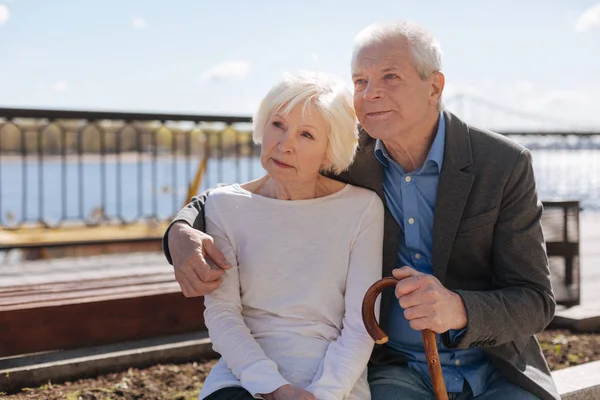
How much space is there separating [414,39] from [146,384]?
1.80m

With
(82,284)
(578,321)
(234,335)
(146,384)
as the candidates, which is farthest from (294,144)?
(578,321)

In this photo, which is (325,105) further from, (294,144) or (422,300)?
(422,300)

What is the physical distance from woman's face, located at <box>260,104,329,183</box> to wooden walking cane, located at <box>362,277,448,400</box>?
50 cm

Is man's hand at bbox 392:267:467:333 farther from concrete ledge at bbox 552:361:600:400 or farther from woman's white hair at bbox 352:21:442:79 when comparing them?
concrete ledge at bbox 552:361:600:400

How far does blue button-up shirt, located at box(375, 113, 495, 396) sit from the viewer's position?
7.22ft

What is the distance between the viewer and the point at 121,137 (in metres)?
7.00

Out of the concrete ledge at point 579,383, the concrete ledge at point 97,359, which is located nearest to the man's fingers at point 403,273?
the concrete ledge at point 579,383

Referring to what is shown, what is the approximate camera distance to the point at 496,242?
214cm

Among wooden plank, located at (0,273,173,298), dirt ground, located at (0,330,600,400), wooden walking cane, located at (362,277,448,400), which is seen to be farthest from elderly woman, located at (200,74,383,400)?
wooden plank, located at (0,273,173,298)

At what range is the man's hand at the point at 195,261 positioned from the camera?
1.99 m

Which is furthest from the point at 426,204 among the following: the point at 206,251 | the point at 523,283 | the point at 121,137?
the point at 121,137

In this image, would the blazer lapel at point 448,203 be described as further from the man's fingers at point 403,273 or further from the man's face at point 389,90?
the man's fingers at point 403,273

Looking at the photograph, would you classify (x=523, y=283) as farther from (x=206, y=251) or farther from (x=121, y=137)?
(x=121, y=137)

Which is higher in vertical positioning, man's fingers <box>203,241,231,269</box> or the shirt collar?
the shirt collar
